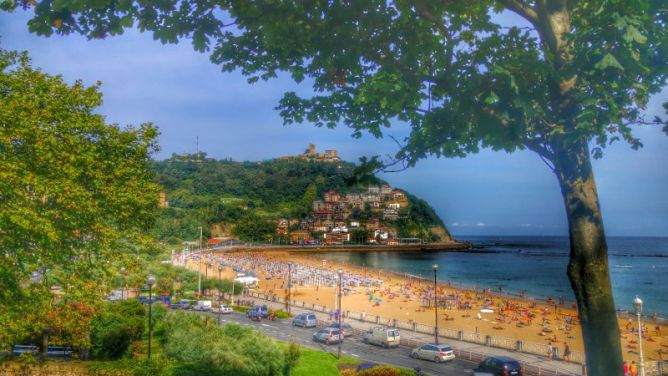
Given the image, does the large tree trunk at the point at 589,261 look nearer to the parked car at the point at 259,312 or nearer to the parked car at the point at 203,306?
the parked car at the point at 259,312

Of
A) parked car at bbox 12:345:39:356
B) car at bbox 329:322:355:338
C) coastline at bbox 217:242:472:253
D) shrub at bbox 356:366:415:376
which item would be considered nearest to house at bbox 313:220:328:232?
coastline at bbox 217:242:472:253

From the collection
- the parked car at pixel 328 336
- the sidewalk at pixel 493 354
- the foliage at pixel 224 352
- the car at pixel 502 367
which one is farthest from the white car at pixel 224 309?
the car at pixel 502 367

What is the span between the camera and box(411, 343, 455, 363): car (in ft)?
80.5

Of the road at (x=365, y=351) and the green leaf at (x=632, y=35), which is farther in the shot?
the road at (x=365, y=351)

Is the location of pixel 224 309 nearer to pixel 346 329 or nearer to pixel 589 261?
pixel 346 329

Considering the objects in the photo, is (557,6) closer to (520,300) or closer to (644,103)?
(644,103)

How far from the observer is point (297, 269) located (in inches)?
→ 3383

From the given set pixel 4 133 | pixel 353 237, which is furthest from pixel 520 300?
pixel 353 237

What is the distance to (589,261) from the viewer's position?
3.79 metres

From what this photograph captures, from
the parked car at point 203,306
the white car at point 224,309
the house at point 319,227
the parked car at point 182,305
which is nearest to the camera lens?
the white car at point 224,309

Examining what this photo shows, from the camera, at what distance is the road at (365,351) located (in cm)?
2336

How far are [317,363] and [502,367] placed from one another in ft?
25.1

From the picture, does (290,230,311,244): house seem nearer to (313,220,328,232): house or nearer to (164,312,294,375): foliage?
(313,220,328,232): house

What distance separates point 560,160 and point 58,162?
14083 millimetres
